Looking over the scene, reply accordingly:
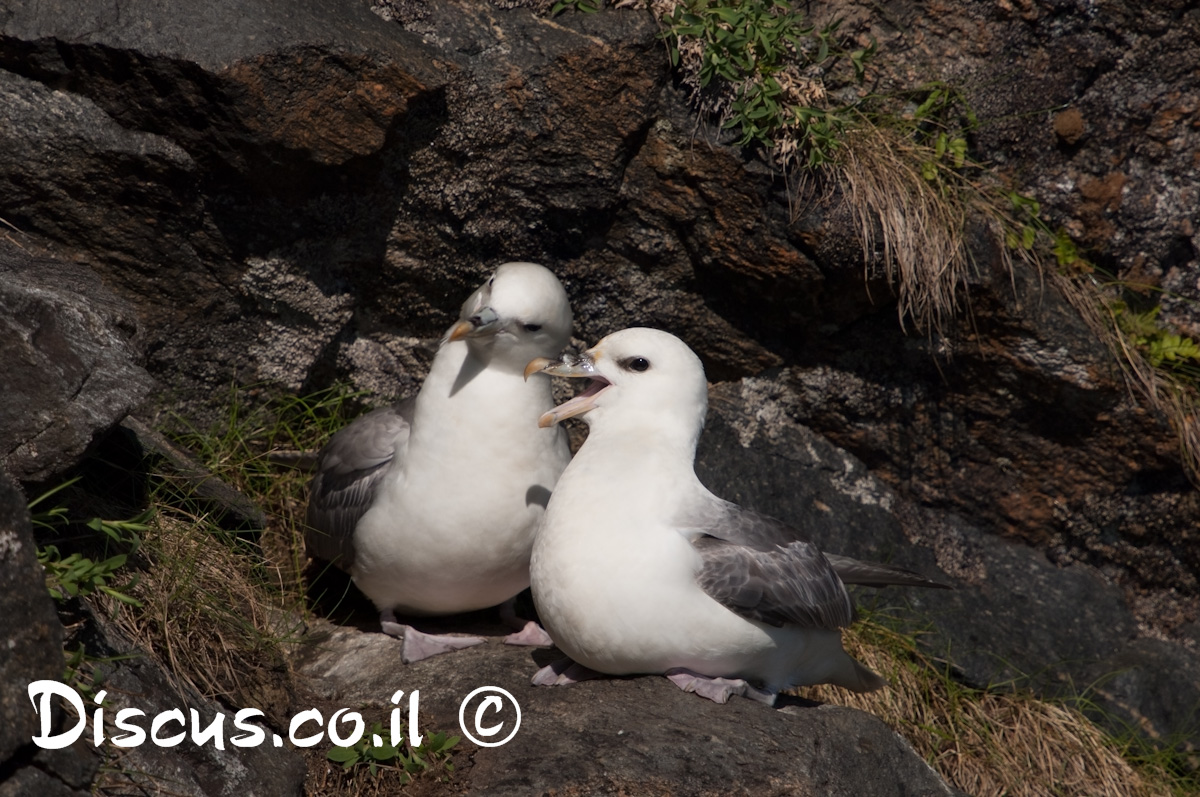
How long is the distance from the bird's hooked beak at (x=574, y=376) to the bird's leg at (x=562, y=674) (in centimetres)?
71

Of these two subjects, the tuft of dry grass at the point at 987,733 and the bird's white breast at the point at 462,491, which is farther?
the tuft of dry grass at the point at 987,733

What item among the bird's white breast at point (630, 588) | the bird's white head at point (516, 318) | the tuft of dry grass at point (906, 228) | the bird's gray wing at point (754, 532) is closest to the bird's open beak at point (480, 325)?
the bird's white head at point (516, 318)

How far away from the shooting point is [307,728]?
10.6 ft

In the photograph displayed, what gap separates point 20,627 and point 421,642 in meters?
1.59

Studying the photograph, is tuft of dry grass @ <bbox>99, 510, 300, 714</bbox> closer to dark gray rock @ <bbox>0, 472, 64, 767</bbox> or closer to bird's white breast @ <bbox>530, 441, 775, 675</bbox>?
dark gray rock @ <bbox>0, 472, 64, 767</bbox>

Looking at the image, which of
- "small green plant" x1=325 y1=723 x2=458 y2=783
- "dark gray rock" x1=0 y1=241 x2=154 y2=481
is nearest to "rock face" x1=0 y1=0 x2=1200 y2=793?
"dark gray rock" x1=0 y1=241 x2=154 y2=481

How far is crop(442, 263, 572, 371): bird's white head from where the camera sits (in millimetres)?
3537

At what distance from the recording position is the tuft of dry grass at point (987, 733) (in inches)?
169

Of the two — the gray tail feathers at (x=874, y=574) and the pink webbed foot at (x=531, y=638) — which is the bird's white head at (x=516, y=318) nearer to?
the pink webbed foot at (x=531, y=638)

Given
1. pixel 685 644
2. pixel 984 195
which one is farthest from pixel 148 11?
pixel 984 195

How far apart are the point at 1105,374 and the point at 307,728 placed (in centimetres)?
324

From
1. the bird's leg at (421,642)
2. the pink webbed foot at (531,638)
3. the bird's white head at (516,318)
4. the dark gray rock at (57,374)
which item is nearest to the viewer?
the dark gray rock at (57,374)

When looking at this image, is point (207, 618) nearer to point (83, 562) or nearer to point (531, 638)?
point (83, 562)

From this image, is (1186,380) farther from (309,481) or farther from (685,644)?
(309,481)
